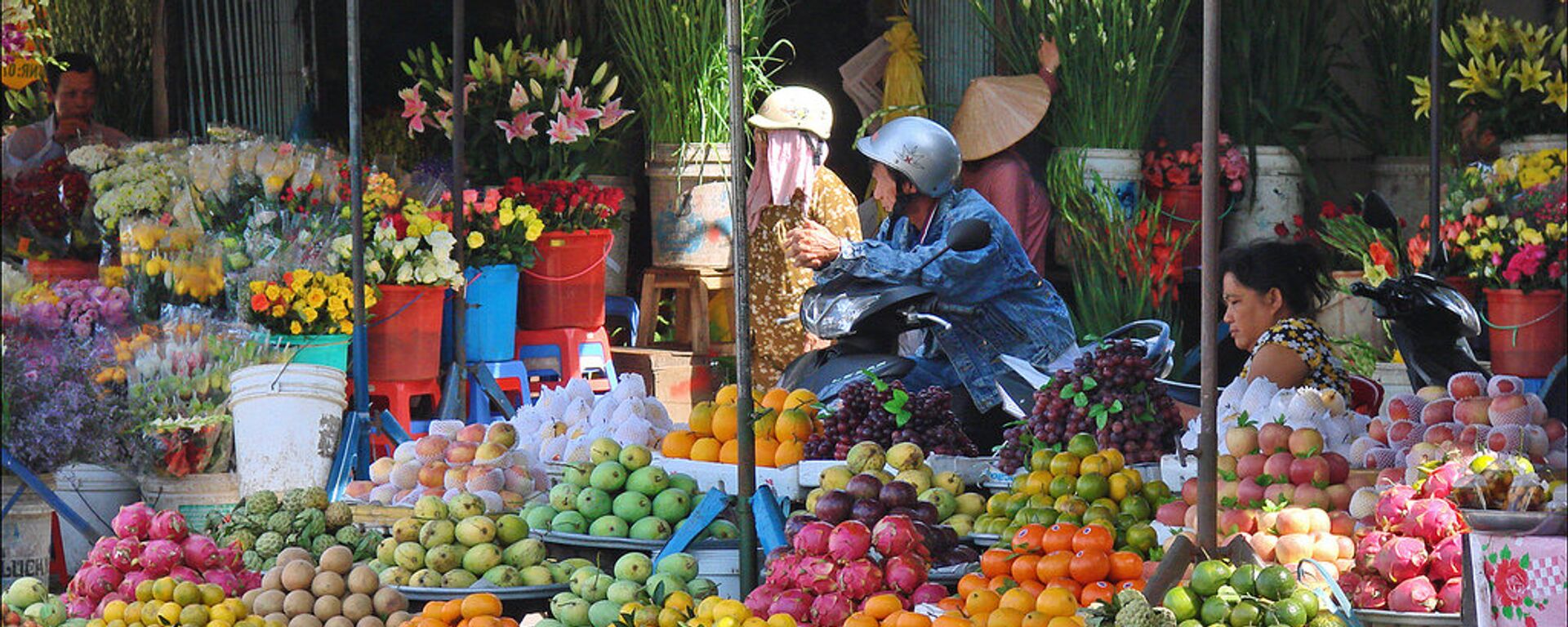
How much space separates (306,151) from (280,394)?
3.25 feet

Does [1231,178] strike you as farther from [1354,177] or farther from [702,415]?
[702,415]

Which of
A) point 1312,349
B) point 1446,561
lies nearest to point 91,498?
point 1312,349

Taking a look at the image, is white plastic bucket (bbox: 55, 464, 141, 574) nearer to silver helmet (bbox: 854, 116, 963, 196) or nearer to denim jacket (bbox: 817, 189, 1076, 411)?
denim jacket (bbox: 817, 189, 1076, 411)

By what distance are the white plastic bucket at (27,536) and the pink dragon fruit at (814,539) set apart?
161 cm

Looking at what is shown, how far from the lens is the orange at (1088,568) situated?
294cm

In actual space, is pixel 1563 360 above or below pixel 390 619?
above

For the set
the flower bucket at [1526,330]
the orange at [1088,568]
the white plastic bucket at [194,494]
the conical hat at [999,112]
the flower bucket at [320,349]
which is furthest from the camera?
the conical hat at [999,112]

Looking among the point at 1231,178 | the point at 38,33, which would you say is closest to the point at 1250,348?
the point at 1231,178

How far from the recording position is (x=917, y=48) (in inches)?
274

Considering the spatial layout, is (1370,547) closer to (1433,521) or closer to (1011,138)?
(1433,521)

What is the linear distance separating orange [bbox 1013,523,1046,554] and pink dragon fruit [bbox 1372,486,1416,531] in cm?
56

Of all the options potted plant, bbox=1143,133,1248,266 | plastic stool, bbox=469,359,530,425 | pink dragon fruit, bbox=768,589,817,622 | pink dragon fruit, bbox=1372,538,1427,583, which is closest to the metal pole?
pink dragon fruit, bbox=768,589,817,622

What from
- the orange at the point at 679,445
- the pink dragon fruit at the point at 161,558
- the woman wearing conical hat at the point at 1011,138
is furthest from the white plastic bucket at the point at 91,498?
the woman wearing conical hat at the point at 1011,138

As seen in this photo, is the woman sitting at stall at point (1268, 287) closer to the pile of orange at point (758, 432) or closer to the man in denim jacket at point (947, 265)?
the man in denim jacket at point (947, 265)
